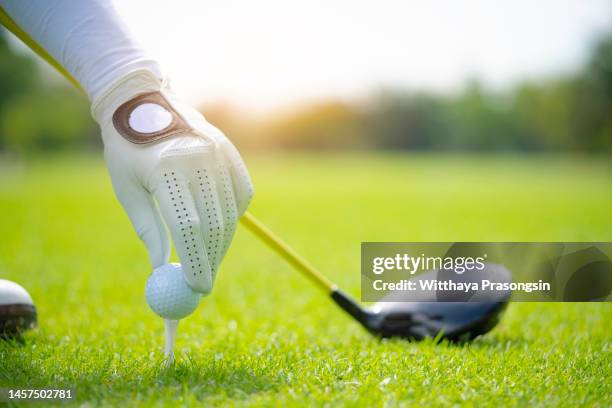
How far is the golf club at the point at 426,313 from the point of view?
3.33 m

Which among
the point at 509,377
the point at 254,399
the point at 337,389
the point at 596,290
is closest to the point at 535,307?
the point at 596,290

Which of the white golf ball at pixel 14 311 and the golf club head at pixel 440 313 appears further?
the golf club head at pixel 440 313

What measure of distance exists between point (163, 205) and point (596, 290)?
364 centimetres

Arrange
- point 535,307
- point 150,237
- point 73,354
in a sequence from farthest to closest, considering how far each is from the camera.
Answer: point 535,307 → point 73,354 → point 150,237

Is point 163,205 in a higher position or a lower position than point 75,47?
lower

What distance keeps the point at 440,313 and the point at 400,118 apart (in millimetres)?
62543

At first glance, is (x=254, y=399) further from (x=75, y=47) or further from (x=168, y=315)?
(x=75, y=47)

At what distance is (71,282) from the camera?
5195mm

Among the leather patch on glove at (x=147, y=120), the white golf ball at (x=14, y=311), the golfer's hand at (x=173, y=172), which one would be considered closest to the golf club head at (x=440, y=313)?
the golfer's hand at (x=173, y=172)

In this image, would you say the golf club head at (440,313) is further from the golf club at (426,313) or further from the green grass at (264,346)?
the green grass at (264,346)

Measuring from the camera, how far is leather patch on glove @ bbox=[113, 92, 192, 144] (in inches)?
95.4

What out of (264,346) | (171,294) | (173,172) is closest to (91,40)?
(173,172)

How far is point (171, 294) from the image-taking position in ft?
7.92

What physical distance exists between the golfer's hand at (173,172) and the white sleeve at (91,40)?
67 millimetres
